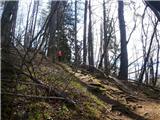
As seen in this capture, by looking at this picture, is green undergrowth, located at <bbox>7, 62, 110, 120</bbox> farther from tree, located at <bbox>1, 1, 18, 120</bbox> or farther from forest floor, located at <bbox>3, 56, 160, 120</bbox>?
tree, located at <bbox>1, 1, 18, 120</bbox>

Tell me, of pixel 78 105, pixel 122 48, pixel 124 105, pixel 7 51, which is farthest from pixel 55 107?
pixel 122 48

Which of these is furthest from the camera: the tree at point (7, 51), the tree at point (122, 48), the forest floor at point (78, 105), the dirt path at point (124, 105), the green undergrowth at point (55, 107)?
the tree at point (122, 48)

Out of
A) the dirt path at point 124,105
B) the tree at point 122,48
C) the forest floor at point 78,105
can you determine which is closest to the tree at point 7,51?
the forest floor at point 78,105

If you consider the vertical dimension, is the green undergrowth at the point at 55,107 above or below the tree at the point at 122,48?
below

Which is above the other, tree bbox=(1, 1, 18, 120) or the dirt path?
tree bbox=(1, 1, 18, 120)

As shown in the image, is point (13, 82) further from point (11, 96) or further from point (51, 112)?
point (51, 112)

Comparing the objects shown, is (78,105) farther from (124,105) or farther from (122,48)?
(122,48)

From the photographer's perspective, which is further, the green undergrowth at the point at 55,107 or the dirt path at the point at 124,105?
the dirt path at the point at 124,105

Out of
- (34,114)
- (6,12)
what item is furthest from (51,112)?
(6,12)

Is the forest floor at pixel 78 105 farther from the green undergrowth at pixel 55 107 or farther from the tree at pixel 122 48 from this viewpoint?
the tree at pixel 122 48

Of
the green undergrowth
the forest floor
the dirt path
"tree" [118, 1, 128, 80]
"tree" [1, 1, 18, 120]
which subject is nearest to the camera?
"tree" [1, 1, 18, 120]

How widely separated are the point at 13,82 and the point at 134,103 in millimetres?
5566

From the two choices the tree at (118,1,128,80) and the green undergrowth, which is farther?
the tree at (118,1,128,80)

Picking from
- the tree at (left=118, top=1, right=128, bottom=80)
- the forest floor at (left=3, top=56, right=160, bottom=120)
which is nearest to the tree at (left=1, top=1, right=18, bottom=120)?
the forest floor at (left=3, top=56, right=160, bottom=120)
